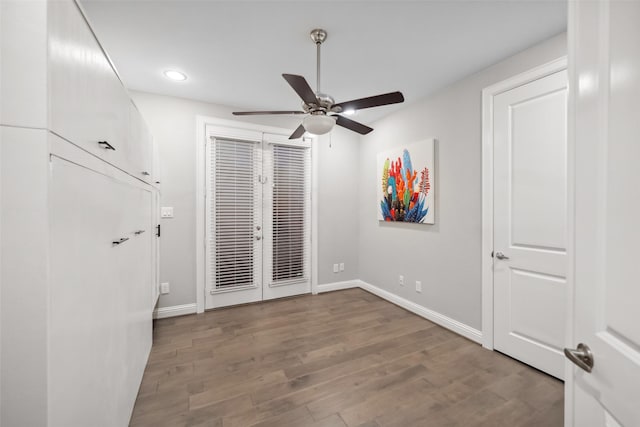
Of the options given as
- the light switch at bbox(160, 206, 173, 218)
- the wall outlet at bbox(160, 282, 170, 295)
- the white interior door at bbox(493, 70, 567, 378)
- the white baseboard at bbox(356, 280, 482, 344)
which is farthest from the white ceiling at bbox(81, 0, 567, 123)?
the white baseboard at bbox(356, 280, 482, 344)

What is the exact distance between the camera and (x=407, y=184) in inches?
125

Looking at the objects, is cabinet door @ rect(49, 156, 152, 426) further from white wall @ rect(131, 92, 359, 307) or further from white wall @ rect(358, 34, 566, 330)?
white wall @ rect(358, 34, 566, 330)

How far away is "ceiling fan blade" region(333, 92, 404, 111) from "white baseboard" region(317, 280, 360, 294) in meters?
2.77

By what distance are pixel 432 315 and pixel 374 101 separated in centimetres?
241

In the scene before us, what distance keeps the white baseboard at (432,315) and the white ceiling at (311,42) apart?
8.26 feet

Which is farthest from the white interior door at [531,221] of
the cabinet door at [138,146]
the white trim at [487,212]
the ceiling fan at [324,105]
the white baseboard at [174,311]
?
the white baseboard at [174,311]

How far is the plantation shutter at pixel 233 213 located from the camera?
3227mm

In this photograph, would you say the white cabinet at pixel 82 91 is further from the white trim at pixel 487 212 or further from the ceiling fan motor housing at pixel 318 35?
the white trim at pixel 487 212

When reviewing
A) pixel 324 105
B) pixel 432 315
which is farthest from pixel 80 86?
pixel 432 315

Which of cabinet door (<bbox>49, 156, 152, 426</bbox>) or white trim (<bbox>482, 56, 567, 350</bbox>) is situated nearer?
cabinet door (<bbox>49, 156, 152, 426</bbox>)

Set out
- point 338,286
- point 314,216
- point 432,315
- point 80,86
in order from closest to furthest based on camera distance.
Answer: point 80,86, point 432,315, point 314,216, point 338,286

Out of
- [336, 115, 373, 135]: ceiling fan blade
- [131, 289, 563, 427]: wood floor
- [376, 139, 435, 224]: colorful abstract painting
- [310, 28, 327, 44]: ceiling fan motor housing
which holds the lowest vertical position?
[131, 289, 563, 427]: wood floor

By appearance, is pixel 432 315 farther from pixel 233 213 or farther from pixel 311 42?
Result: pixel 311 42

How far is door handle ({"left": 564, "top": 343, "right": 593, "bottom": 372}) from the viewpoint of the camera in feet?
2.05
